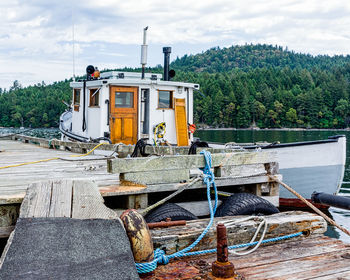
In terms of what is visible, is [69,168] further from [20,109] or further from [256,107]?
[20,109]

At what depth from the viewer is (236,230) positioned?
13.1ft

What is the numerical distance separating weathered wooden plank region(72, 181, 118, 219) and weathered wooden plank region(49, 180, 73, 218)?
51 mm

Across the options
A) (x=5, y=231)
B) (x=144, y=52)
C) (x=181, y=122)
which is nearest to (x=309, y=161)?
(x=181, y=122)

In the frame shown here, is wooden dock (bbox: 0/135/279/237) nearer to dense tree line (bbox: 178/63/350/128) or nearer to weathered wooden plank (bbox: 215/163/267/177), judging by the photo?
weathered wooden plank (bbox: 215/163/267/177)

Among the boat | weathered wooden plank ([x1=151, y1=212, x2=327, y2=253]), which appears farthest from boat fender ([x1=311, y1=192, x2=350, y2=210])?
the boat

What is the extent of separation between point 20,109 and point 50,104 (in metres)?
14.9

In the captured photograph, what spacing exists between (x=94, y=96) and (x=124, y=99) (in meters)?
1.10

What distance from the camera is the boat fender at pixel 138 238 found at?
327 centimetres

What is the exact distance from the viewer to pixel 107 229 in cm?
327

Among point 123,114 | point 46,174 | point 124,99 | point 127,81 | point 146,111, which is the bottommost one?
point 46,174

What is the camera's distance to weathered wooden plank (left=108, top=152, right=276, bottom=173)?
196 inches

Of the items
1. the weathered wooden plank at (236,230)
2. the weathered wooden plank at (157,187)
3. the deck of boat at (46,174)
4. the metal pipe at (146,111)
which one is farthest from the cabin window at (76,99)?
the weathered wooden plank at (236,230)

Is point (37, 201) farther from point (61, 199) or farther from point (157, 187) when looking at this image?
point (157, 187)

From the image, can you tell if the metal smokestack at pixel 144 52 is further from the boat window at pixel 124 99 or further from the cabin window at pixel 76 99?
the cabin window at pixel 76 99
